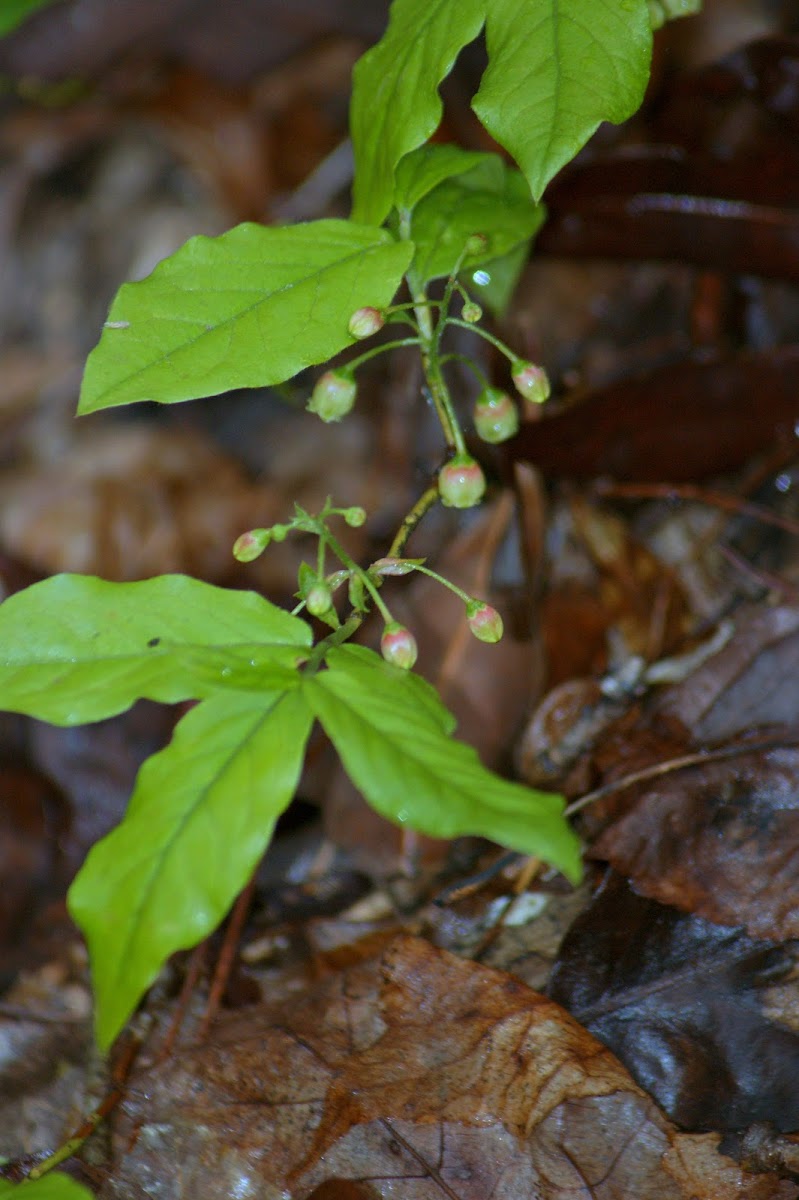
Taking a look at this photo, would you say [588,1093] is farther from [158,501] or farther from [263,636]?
[158,501]

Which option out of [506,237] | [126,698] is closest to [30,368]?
[506,237]

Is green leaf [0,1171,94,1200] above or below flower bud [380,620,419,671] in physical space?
below

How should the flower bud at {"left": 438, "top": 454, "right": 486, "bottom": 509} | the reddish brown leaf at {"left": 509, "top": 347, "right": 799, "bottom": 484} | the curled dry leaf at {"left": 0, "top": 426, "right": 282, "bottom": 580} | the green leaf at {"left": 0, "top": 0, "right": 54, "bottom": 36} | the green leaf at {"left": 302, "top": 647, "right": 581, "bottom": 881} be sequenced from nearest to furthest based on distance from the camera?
the green leaf at {"left": 302, "top": 647, "right": 581, "bottom": 881}, the flower bud at {"left": 438, "top": 454, "right": 486, "bottom": 509}, the reddish brown leaf at {"left": 509, "top": 347, "right": 799, "bottom": 484}, the green leaf at {"left": 0, "top": 0, "right": 54, "bottom": 36}, the curled dry leaf at {"left": 0, "top": 426, "right": 282, "bottom": 580}

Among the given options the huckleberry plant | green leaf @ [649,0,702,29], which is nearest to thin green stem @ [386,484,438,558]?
the huckleberry plant

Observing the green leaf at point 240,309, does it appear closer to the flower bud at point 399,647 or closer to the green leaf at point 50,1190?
the flower bud at point 399,647

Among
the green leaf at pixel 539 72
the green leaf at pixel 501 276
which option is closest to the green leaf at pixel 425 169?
the green leaf at pixel 539 72

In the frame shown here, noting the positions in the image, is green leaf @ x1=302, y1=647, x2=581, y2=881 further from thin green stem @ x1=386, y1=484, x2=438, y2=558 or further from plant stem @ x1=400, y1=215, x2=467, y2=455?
plant stem @ x1=400, y1=215, x2=467, y2=455
